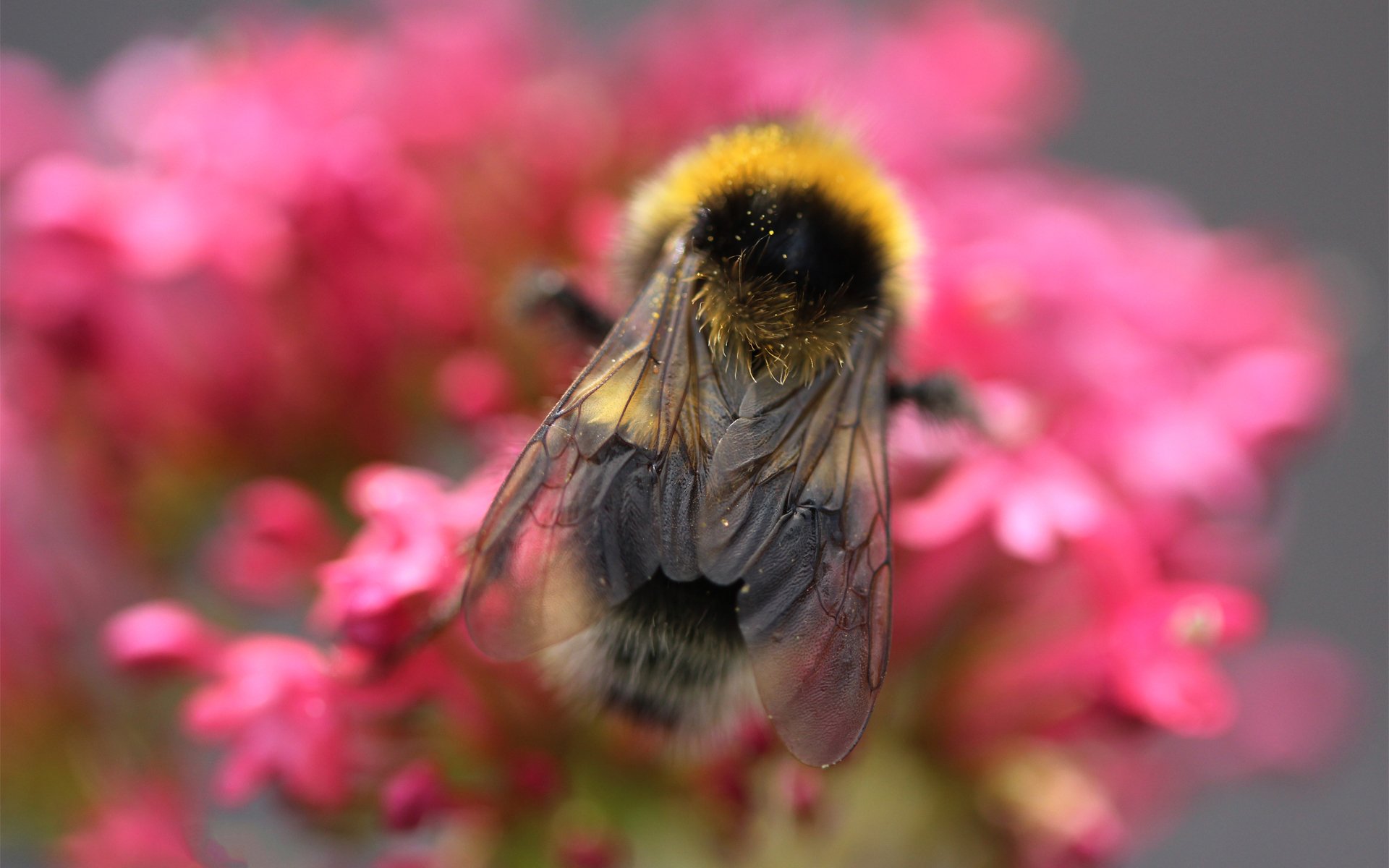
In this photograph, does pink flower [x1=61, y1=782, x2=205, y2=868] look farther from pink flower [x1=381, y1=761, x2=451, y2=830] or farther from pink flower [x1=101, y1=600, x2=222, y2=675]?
pink flower [x1=381, y1=761, x2=451, y2=830]

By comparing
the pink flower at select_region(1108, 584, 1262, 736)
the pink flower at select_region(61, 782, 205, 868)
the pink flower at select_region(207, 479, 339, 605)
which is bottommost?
the pink flower at select_region(1108, 584, 1262, 736)

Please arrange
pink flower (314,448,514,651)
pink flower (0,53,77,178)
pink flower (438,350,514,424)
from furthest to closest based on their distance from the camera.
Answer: pink flower (0,53,77,178), pink flower (438,350,514,424), pink flower (314,448,514,651)

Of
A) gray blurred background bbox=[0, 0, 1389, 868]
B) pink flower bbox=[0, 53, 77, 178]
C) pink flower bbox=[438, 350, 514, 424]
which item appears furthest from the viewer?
gray blurred background bbox=[0, 0, 1389, 868]

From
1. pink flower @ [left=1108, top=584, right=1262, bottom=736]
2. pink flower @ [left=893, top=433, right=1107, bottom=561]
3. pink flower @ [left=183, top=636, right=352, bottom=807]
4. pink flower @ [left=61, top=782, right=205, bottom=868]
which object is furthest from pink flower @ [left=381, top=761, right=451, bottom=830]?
pink flower @ [left=1108, top=584, right=1262, bottom=736]

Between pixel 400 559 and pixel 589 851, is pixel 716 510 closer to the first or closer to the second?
pixel 400 559

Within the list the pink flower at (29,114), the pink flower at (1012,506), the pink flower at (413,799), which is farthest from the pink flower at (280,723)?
the pink flower at (29,114)
